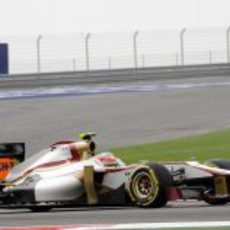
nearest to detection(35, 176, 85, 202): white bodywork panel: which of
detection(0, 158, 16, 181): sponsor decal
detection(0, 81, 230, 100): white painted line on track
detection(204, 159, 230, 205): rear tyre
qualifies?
detection(0, 158, 16, 181): sponsor decal

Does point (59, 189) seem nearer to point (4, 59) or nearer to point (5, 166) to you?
point (5, 166)

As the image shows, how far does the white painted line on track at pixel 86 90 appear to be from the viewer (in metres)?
32.7

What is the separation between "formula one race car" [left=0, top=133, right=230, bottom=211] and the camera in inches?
A: 475

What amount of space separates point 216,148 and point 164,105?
740 cm

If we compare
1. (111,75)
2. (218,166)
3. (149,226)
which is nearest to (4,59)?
(111,75)

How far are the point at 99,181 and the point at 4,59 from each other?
26672mm

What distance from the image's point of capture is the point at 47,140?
23406 mm

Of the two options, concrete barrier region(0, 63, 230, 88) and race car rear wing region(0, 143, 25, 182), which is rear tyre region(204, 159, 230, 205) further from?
concrete barrier region(0, 63, 230, 88)

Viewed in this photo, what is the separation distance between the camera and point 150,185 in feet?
39.5

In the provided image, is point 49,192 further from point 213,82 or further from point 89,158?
point 213,82

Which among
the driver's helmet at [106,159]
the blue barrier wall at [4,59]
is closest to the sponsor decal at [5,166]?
the driver's helmet at [106,159]

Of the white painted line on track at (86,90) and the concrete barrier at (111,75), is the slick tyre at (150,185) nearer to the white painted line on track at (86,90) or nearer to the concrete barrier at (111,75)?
the white painted line on track at (86,90)

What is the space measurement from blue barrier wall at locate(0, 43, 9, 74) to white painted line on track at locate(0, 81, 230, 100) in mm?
2836

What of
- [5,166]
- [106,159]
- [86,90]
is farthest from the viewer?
[86,90]
